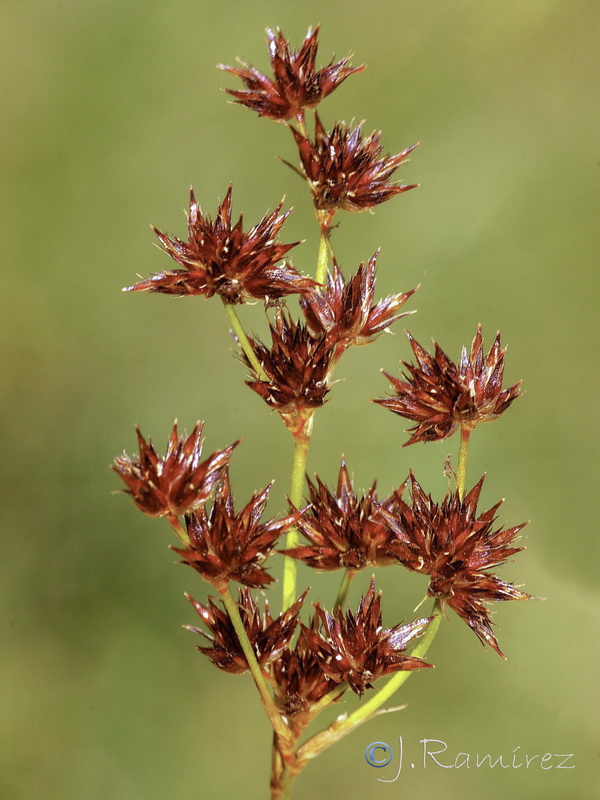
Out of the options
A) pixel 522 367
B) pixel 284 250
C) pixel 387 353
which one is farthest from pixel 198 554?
pixel 522 367

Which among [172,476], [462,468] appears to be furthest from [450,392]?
[172,476]

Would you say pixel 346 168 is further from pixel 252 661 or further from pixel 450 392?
pixel 252 661

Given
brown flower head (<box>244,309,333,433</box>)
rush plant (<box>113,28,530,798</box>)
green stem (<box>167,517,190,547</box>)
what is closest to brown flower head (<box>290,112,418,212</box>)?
rush plant (<box>113,28,530,798</box>)

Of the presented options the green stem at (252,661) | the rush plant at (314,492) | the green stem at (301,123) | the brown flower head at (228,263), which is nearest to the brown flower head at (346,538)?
the rush plant at (314,492)

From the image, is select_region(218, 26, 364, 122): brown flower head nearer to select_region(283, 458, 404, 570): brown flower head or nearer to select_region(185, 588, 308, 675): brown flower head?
select_region(283, 458, 404, 570): brown flower head

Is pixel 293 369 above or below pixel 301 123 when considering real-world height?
below

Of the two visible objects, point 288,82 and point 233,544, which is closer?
point 233,544
